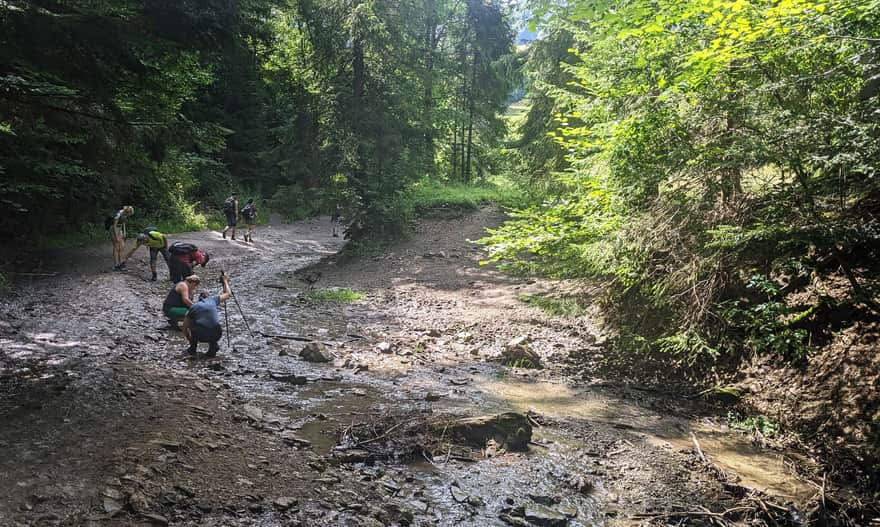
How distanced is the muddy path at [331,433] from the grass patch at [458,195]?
13.5 m

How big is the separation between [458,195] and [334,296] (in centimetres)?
1279

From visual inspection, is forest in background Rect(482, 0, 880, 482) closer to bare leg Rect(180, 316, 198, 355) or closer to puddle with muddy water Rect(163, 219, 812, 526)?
puddle with muddy water Rect(163, 219, 812, 526)

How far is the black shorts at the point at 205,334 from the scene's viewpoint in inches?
359

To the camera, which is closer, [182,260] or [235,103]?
[182,260]

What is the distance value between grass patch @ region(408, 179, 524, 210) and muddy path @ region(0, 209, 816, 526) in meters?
13.5

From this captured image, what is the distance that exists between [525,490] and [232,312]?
987cm

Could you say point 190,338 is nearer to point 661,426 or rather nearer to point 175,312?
point 175,312

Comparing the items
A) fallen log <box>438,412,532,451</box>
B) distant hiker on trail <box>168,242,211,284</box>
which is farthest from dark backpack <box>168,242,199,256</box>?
fallen log <box>438,412,532,451</box>

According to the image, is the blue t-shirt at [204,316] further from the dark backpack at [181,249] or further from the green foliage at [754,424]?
the green foliage at [754,424]

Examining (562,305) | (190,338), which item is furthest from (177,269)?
(562,305)

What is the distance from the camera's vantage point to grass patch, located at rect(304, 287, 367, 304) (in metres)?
15.5

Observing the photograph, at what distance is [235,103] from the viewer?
3484cm

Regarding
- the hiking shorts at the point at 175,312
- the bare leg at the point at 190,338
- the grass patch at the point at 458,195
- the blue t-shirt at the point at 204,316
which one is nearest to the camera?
the blue t-shirt at the point at 204,316

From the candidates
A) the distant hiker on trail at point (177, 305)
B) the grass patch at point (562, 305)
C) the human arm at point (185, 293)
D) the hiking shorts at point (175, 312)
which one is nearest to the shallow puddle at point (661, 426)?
the grass patch at point (562, 305)
